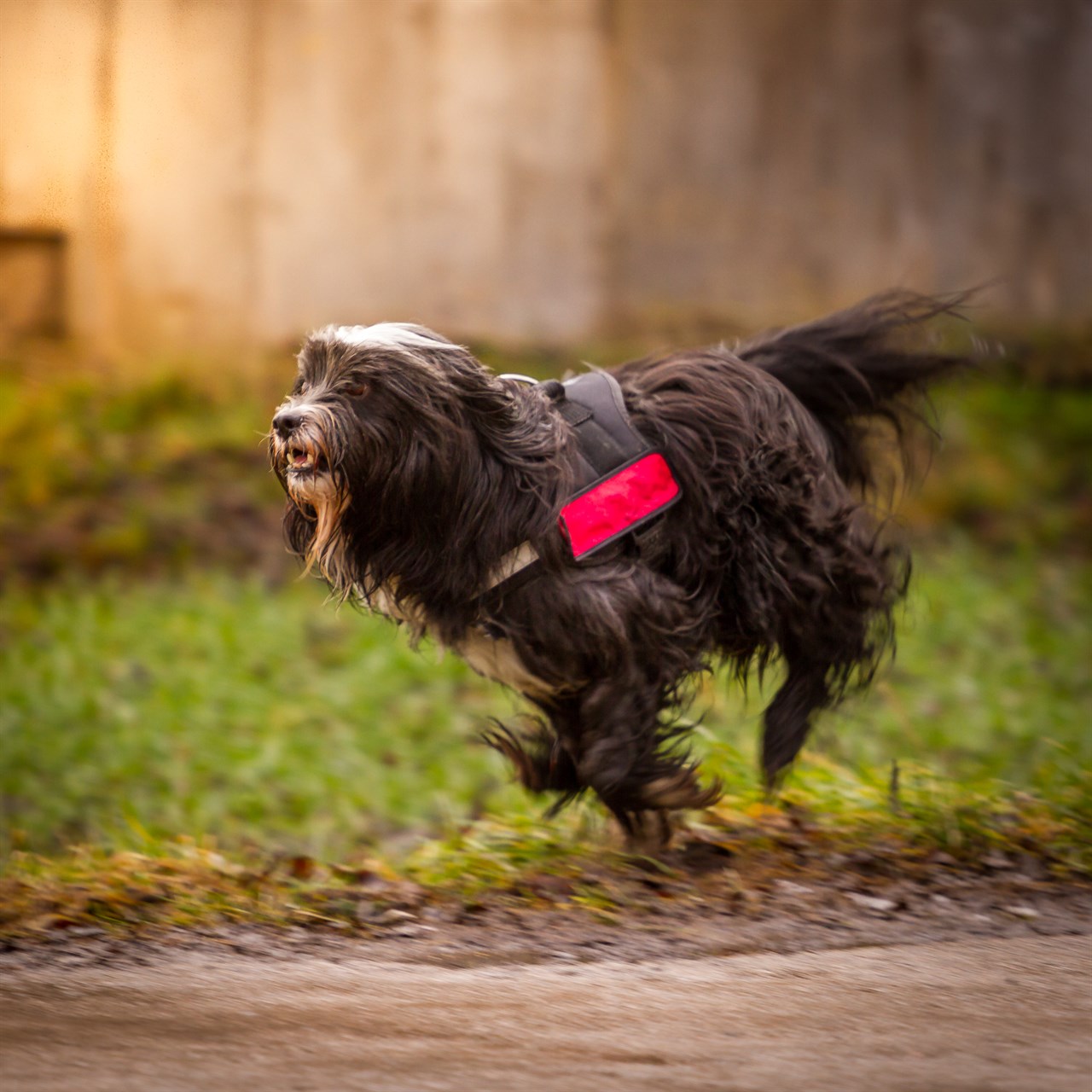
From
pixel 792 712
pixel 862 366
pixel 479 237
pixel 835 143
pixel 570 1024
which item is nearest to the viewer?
pixel 570 1024

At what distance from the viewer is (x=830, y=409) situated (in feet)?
14.4

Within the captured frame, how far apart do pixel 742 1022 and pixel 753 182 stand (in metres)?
8.28

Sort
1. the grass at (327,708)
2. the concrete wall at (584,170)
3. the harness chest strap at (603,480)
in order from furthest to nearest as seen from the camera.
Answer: the concrete wall at (584,170) < the grass at (327,708) < the harness chest strap at (603,480)

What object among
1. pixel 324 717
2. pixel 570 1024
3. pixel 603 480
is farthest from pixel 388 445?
pixel 324 717

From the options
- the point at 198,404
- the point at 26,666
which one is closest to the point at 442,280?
the point at 198,404

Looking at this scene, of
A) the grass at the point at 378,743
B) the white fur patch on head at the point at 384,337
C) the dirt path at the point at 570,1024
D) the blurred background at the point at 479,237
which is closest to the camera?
the dirt path at the point at 570,1024

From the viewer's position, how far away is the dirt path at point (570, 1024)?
97.8 inches

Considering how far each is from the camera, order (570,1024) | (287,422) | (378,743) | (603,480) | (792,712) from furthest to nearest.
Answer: (378,743), (792,712), (603,480), (287,422), (570,1024)

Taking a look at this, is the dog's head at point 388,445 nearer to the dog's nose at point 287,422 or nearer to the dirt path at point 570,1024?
the dog's nose at point 287,422

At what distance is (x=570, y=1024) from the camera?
9.10 ft

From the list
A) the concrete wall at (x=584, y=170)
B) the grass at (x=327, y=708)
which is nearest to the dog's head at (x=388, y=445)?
the grass at (x=327, y=708)

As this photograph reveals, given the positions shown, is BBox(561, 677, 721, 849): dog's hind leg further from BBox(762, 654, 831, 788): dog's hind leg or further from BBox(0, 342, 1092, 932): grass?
BBox(762, 654, 831, 788): dog's hind leg

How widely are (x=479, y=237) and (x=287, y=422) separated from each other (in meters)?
6.94

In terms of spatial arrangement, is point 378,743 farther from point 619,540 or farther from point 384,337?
point 384,337
